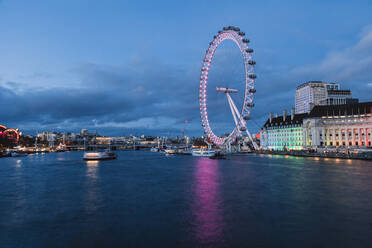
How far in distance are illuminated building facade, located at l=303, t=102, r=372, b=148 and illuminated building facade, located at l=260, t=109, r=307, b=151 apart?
22.6 feet

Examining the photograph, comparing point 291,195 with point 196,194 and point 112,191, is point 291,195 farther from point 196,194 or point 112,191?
point 112,191

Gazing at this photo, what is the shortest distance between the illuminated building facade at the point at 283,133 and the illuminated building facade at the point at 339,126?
22.6 feet

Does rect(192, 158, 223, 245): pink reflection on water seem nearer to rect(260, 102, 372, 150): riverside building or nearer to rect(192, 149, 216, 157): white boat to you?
rect(192, 149, 216, 157): white boat

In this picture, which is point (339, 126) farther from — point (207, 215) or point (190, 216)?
point (190, 216)

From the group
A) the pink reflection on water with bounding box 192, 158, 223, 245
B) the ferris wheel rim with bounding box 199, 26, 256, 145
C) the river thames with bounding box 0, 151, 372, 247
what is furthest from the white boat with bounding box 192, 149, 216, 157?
the pink reflection on water with bounding box 192, 158, 223, 245

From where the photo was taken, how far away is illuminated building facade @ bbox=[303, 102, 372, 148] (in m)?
100

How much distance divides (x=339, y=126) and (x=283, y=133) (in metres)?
27.0

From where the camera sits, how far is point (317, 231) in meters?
14.8

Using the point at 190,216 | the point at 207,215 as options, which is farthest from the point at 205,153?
the point at 190,216

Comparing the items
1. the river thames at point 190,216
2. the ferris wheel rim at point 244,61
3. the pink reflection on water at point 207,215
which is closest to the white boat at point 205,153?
the ferris wheel rim at point 244,61

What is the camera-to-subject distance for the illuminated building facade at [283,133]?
398 feet

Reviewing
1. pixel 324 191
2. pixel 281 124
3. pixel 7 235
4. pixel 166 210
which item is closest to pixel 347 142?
pixel 281 124

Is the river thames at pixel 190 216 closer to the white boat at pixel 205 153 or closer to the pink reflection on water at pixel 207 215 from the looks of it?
the pink reflection on water at pixel 207 215

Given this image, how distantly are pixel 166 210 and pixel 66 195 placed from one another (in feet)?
36.2
